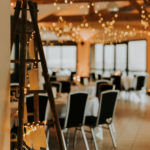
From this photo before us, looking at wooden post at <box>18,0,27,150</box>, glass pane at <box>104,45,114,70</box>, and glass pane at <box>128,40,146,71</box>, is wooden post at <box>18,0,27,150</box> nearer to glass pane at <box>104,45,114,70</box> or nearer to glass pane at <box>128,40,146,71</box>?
glass pane at <box>128,40,146,71</box>

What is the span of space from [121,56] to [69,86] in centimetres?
806

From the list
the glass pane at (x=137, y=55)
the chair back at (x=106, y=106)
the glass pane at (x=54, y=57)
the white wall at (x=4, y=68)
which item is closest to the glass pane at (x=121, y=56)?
the glass pane at (x=137, y=55)

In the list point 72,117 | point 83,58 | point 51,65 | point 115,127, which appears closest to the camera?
point 72,117

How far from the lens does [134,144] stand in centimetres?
523

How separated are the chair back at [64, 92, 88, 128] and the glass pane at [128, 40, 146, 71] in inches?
389

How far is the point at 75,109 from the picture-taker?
4738 millimetres

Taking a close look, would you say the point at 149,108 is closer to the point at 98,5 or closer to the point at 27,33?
the point at 98,5

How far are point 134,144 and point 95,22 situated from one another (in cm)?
601

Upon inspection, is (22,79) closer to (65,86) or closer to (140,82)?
(65,86)

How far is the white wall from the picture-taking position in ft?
6.78

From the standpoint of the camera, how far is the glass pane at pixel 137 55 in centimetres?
1429

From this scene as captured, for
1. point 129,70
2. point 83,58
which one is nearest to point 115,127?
point 129,70

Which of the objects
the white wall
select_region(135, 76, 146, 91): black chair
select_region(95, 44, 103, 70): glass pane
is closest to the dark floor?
select_region(135, 76, 146, 91): black chair

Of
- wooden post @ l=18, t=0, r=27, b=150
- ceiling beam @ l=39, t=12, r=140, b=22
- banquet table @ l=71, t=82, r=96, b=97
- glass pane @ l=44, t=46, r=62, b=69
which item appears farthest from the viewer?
glass pane @ l=44, t=46, r=62, b=69
